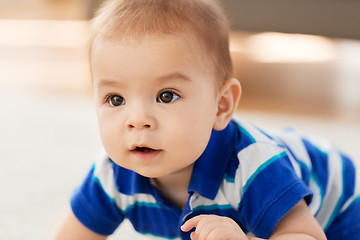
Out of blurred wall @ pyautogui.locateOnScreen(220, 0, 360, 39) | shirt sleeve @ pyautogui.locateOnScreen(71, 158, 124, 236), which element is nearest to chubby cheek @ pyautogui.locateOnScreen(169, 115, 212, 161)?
shirt sleeve @ pyautogui.locateOnScreen(71, 158, 124, 236)

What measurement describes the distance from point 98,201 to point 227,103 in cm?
25

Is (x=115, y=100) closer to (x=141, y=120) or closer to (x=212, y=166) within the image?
(x=141, y=120)

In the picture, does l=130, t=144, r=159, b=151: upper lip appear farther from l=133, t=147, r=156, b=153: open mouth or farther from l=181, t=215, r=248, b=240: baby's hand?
l=181, t=215, r=248, b=240: baby's hand

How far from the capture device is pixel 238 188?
75 cm

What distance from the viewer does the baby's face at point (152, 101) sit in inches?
25.8

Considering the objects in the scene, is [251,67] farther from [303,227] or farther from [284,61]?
[303,227]

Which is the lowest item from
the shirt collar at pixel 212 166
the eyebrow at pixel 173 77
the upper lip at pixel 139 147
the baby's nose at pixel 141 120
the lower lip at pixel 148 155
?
the shirt collar at pixel 212 166

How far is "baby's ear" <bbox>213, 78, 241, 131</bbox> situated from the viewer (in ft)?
2.46

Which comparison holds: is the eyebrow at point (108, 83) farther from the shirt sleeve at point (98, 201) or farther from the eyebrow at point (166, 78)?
the shirt sleeve at point (98, 201)

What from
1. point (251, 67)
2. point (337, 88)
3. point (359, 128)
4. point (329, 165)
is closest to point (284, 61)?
point (251, 67)

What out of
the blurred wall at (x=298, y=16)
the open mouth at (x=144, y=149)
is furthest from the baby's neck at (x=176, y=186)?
the blurred wall at (x=298, y=16)

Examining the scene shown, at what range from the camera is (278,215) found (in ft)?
2.33

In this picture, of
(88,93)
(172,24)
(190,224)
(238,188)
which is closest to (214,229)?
(190,224)

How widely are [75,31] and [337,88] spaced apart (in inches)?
60.0
